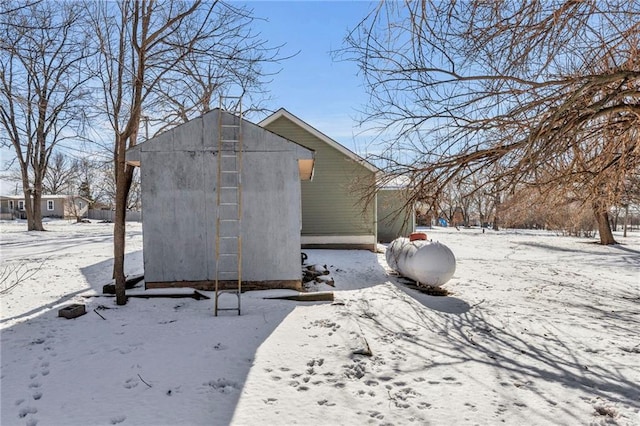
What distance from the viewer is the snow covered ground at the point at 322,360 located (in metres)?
3.64

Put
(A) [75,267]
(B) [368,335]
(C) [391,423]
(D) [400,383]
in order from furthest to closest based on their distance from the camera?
(A) [75,267]
(B) [368,335]
(D) [400,383]
(C) [391,423]

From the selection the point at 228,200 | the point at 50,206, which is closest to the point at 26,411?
the point at 228,200

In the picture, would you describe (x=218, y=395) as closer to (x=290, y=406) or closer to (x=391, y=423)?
(x=290, y=406)

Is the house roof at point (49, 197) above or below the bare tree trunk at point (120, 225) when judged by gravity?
above

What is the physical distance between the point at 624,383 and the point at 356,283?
21.5 feet

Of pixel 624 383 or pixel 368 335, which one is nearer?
pixel 624 383

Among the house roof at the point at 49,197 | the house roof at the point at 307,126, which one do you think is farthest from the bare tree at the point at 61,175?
the house roof at the point at 307,126

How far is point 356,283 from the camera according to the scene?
1051 centimetres

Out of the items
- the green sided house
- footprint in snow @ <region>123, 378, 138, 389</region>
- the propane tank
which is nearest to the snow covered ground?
footprint in snow @ <region>123, 378, 138, 389</region>

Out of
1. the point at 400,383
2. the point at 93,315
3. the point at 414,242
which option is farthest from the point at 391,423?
the point at 414,242

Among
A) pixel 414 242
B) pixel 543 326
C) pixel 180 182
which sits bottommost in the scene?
pixel 543 326

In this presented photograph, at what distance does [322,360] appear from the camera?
4.86 meters

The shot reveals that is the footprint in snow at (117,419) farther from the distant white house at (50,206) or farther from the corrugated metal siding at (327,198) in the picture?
the distant white house at (50,206)

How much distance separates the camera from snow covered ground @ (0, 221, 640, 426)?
3641 millimetres
